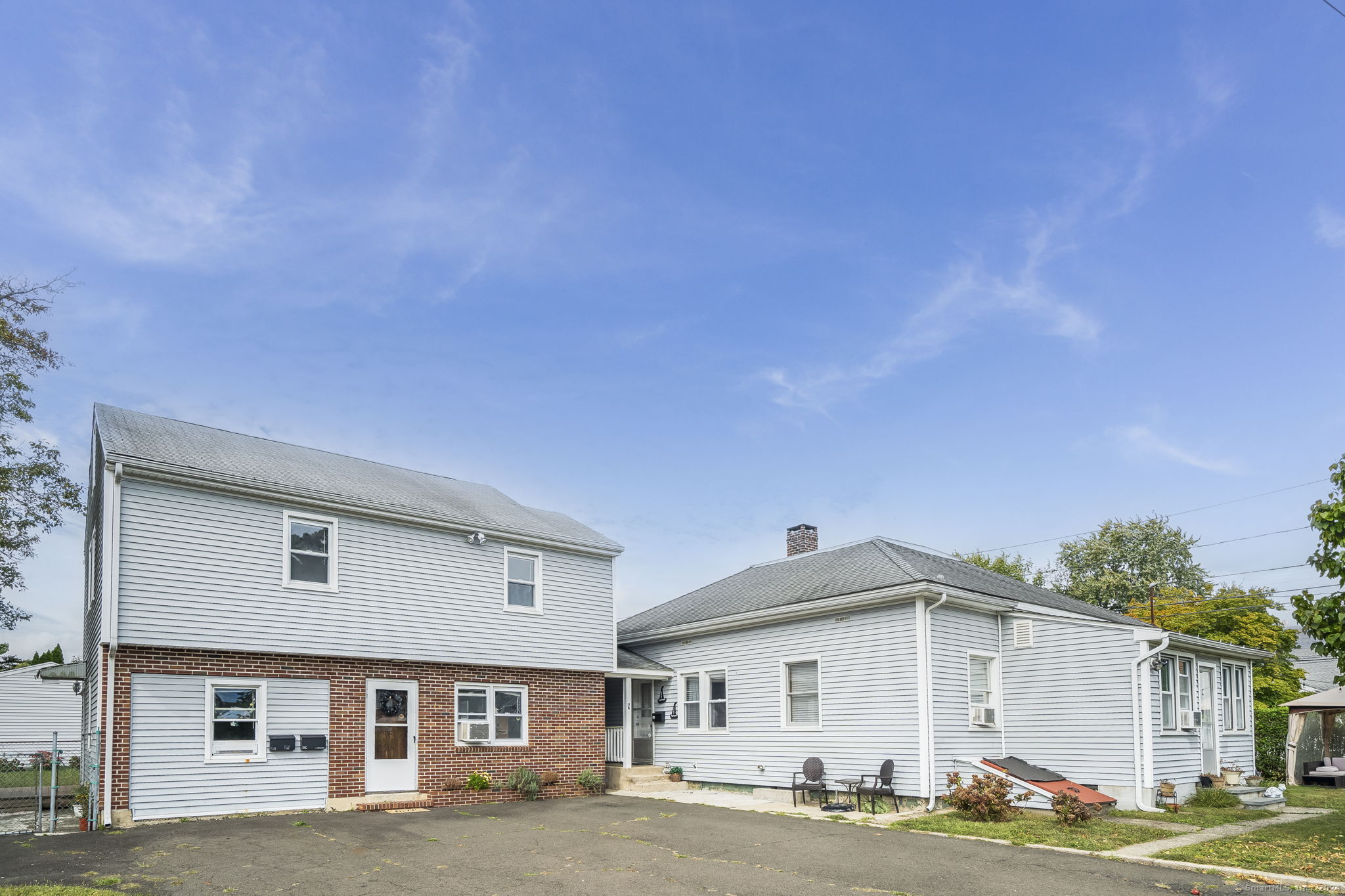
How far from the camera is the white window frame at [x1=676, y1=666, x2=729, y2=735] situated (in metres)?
20.2

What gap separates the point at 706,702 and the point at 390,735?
7.04 m

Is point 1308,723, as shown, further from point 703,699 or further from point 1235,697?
point 703,699

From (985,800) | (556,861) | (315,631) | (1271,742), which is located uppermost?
(315,631)

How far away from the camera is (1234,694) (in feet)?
68.6

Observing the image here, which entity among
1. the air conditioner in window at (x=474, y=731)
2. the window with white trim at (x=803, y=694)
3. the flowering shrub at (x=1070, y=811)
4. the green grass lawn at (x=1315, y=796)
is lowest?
the green grass lawn at (x=1315, y=796)

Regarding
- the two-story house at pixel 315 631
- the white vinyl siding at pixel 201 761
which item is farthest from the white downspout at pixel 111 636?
the white vinyl siding at pixel 201 761

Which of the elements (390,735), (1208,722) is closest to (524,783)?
(390,735)

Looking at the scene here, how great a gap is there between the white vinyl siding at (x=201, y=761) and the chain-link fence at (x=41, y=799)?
0.93 metres

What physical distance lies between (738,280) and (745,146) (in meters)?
3.39

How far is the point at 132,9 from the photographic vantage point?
14.2 meters

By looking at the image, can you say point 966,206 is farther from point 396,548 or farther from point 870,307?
point 396,548

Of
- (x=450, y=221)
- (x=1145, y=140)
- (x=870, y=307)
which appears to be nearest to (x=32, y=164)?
(x=450, y=221)

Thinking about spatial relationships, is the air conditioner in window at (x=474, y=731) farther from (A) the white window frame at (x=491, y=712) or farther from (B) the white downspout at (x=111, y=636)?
(B) the white downspout at (x=111, y=636)

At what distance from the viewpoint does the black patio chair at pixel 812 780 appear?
1697cm
